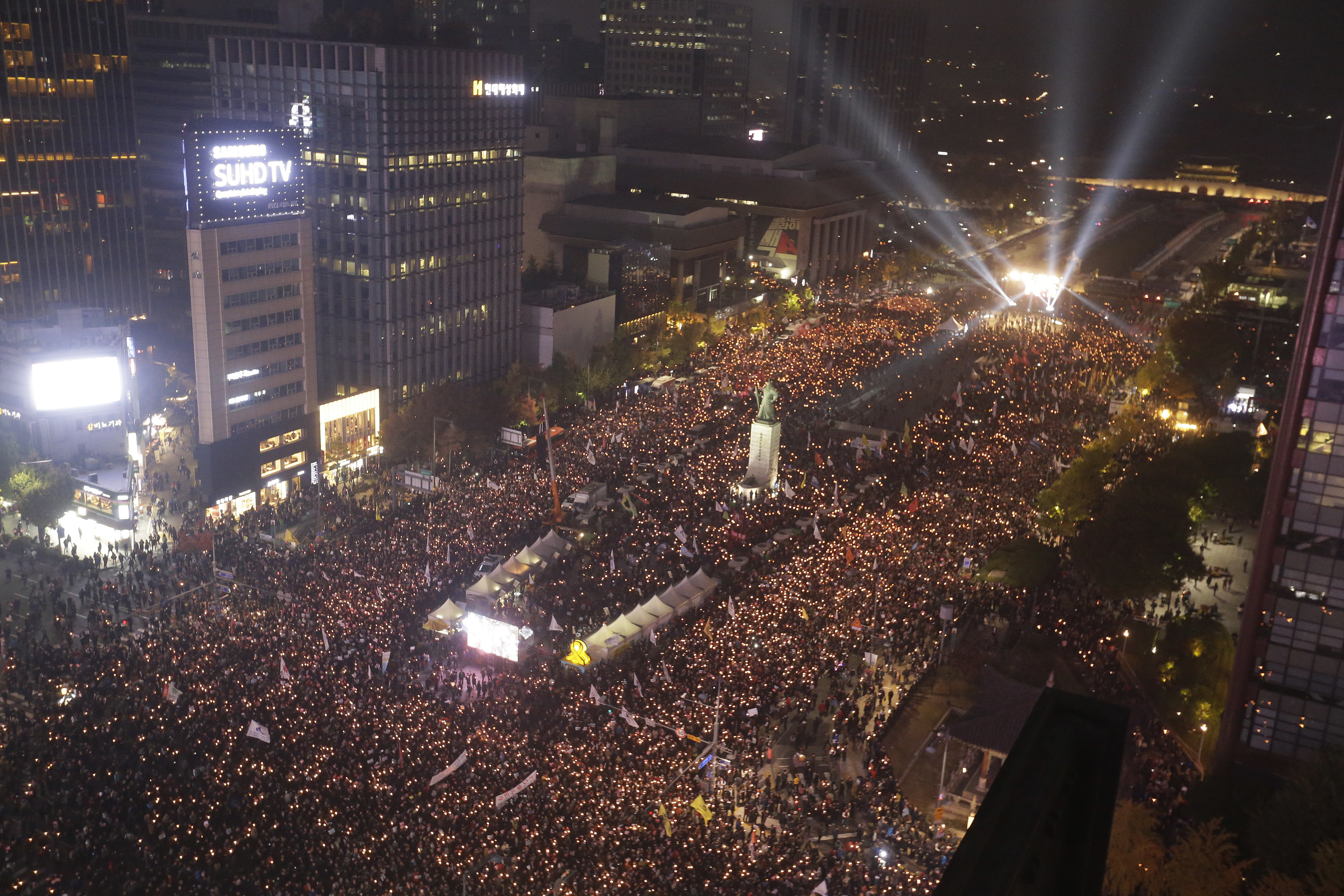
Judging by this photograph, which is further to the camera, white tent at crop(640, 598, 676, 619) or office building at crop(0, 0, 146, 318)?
office building at crop(0, 0, 146, 318)

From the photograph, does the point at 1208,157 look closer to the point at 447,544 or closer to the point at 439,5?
the point at 439,5

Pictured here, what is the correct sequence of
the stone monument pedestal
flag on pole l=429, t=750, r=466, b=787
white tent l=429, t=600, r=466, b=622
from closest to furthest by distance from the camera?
flag on pole l=429, t=750, r=466, b=787
white tent l=429, t=600, r=466, b=622
the stone monument pedestal

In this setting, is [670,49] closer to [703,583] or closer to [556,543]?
[556,543]

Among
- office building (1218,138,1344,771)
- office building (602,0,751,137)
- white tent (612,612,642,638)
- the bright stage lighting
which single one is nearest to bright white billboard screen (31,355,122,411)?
white tent (612,612,642,638)

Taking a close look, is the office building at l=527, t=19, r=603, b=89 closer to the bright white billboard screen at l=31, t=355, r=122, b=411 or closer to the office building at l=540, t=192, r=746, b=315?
the office building at l=540, t=192, r=746, b=315

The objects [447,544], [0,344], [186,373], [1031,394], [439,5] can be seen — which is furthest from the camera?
[439,5]

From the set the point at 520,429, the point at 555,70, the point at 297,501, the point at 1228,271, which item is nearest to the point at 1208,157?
the point at 1228,271

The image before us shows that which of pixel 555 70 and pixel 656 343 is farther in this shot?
pixel 555 70
